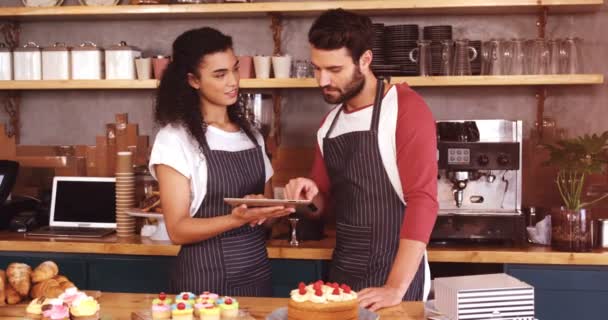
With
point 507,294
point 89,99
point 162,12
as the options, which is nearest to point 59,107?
point 89,99

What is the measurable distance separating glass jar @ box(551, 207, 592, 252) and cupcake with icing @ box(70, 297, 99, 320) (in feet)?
6.86

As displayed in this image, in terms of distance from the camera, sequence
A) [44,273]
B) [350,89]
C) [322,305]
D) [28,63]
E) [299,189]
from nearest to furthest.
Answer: [322,305] → [44,273] → [299,189] → [350,89] → [28,63]

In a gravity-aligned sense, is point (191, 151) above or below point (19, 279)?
Answer: above

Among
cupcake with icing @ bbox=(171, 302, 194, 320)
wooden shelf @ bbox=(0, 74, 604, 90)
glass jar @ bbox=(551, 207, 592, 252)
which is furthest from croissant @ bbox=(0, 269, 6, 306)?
glass jar @ bbox=(551, 207, 592, 252)

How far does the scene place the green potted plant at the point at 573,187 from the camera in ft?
11.2

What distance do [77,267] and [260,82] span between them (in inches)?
47.9

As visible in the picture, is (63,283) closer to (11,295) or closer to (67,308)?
(11,295)

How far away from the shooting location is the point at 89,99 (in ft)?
14.8

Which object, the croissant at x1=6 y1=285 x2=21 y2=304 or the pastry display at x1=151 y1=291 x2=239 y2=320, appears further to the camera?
the croissant at x1=6 y1=285 x2=21 y2=304

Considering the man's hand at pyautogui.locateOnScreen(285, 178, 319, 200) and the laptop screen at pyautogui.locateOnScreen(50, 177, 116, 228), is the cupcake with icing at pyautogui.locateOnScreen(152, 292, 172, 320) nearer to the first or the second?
the man's hand at pyautogui.locateOnScreen(285, 178, 319, 200)

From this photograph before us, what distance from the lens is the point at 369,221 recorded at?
9.06ft

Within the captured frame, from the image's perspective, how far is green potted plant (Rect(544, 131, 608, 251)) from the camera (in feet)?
11.2

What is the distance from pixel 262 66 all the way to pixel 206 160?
1312 mm

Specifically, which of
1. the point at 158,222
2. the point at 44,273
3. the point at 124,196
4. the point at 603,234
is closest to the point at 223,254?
the point at 44,273
